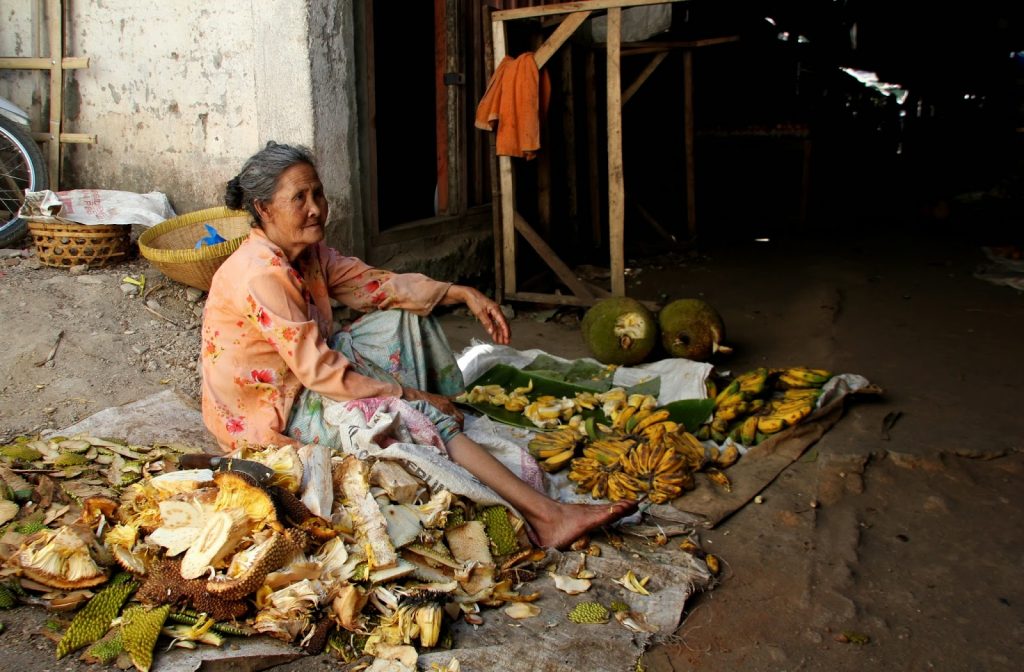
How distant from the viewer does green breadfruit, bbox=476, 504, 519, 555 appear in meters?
2.76

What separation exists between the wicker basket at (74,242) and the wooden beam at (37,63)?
1.24m

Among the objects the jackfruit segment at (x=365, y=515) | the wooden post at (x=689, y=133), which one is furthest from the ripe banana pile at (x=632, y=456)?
the wooden post at (x=689, y=133)

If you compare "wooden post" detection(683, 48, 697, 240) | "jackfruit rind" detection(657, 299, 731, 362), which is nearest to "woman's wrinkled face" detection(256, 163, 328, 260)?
"jackfruit rind" detection(657, 299, 731, 362)

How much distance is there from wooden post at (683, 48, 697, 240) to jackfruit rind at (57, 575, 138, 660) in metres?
6.99

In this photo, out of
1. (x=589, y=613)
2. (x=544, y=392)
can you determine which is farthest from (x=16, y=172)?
(x=589, y=613)

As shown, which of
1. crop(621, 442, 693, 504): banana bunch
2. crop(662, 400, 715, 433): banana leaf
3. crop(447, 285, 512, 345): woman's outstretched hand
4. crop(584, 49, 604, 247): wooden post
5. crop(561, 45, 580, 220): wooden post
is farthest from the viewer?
crop(584, 49, 604, 247): wooden post

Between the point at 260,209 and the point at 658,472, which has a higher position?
the point at 260,209

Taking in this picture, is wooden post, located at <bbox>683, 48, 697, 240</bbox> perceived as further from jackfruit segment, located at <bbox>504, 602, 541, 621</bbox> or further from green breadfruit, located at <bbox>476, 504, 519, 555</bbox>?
jackfruit segment, located at <bbox>504, 602, 541, 621</bbox>

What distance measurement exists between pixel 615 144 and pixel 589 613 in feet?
11.8

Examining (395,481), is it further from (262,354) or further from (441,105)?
(441,105)

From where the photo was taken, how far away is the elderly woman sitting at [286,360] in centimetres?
288

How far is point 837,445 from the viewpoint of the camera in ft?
12.2

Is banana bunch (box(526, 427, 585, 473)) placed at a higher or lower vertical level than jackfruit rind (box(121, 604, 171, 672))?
higher

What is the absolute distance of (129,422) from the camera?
141 inches
